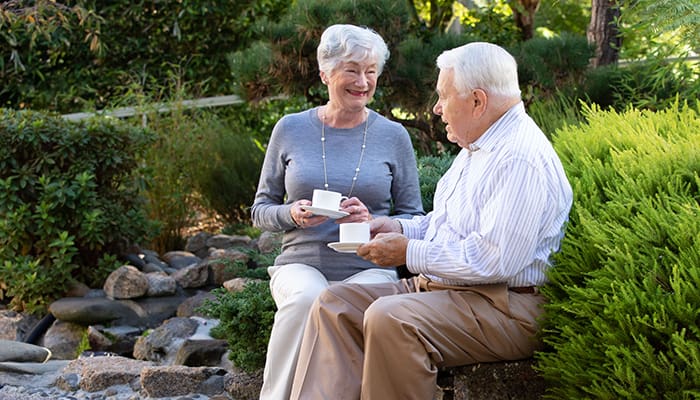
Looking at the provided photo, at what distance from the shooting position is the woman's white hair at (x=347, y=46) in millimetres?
3620

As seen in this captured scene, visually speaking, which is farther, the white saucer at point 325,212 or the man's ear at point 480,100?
the white saucer at point 325,212

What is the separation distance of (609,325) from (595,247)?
0.27 m

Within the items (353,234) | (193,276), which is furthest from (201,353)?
(353,234)

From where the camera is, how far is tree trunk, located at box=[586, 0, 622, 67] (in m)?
6.42

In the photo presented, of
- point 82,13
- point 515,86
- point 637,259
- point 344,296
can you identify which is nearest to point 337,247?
point 344,296

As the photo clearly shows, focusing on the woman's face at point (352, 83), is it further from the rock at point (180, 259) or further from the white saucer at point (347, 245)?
the rock at point (180, 259)

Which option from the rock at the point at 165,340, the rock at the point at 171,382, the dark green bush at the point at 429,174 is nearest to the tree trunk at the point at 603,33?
the dark green bush at the point at 429,174

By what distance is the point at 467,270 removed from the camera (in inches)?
107

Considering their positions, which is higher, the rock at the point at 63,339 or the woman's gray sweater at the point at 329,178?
the woman's gray sweater at the point at 329,178

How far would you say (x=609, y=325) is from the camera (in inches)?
95.2

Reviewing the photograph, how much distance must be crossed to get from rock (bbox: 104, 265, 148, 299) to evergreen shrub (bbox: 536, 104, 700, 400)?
145 inches

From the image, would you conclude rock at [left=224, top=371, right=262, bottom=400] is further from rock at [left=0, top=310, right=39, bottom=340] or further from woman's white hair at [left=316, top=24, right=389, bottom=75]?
rock at [left=0, top=310, right=39, bottom=340]

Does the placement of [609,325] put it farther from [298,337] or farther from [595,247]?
[298,337]

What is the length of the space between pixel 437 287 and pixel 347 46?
3.74 feet
